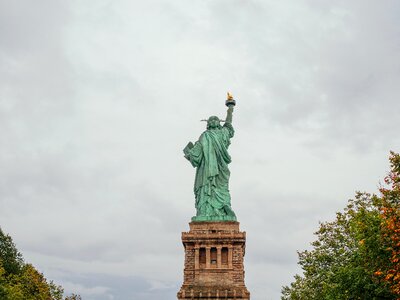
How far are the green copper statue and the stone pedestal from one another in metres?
1.21

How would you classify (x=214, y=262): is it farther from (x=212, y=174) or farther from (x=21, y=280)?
(x=21, y=280)

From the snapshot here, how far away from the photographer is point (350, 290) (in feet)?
83.7

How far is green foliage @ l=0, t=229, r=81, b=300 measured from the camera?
41.5 meters

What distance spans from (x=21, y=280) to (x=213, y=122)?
20.1 m

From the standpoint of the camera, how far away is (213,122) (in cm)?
4047

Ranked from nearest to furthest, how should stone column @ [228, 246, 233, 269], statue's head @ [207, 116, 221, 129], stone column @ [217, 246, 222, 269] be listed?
stone column @ [228, 246, 233, 269] < stone column @ [217, 246, 222, 269] < statue's head @ [207, 116, 221, 129]

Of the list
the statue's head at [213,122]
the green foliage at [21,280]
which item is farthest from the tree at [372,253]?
the green foliage at [21,280]

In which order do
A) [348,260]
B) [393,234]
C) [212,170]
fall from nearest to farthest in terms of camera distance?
[393,234], [348,260], [212,170]

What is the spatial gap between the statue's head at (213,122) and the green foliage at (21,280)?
17278 millimetres

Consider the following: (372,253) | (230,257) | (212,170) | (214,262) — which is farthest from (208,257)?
(372,253)

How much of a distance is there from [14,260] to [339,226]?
3062cm

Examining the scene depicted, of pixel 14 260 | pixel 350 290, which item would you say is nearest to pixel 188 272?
pixel 350 290

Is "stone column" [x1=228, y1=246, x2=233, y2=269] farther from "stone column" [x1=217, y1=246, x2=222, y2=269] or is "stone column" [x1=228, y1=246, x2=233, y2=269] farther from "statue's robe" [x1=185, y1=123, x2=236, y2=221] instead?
"statue's robe" [x1=185, y1=123, x2=236, y2=221]

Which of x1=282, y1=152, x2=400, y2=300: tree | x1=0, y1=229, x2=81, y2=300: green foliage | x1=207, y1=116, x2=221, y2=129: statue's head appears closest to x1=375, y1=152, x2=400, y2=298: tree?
x1=282, y1=152, x2=400, y2=300: tree
